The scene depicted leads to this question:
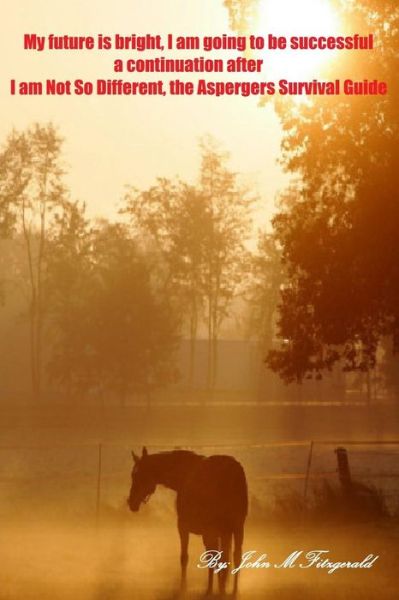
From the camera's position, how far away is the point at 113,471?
139 feet

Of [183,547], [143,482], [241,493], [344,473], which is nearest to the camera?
[241,493]

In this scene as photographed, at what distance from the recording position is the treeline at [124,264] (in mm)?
87562

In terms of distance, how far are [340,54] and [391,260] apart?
196 inches

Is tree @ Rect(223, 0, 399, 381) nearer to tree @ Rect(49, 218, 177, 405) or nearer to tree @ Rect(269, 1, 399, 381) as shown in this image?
tree @ Rect(269, 1, 399, 381)

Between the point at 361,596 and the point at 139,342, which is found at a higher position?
the point at 139,342

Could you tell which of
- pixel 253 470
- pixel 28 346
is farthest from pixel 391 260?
pixel 28 346

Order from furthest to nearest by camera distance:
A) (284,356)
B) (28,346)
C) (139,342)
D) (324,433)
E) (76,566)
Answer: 1. (28,346)
2. (139,342)
3. (324,433)
4. (284,356)
5. (76,566)

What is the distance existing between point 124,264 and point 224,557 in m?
69.9

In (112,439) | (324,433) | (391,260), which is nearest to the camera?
(391,260)

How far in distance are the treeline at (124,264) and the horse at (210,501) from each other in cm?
6816

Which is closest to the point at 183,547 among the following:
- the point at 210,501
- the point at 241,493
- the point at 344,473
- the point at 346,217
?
the point at 210,501

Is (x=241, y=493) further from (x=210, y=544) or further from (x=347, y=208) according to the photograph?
(x=347, y=208)

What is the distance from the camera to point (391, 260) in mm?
31438

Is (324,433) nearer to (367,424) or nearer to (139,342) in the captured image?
(367,424)
